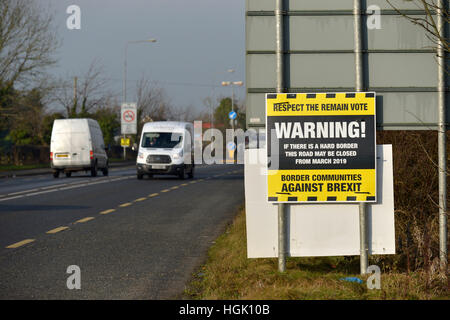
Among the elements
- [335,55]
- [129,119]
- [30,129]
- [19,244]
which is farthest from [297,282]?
[129,119]

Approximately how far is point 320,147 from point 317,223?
765 millimetres

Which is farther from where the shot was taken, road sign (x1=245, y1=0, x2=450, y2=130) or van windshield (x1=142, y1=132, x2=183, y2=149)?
van windshield (x1=142, y1=132, x2=183, y2=149)

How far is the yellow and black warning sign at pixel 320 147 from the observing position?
7238 mm

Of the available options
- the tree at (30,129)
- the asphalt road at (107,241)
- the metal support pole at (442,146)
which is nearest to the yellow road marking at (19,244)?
the asphalt road at (107,241)

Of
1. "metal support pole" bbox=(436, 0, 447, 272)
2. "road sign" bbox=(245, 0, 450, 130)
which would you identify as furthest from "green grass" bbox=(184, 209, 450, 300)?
"road sign" bbox=(245, 0, 450, 130)

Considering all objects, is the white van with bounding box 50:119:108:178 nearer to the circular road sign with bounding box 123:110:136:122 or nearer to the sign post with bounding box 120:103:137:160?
the sign post with bounding box 120:103:137:160

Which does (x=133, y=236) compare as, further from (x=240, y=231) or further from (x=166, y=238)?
(x=240, y=231)

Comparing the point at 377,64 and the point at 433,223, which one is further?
the point at 433,223

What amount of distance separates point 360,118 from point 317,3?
1.28 metres

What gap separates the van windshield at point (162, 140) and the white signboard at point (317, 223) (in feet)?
77.4

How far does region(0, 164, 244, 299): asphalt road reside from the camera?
24.5 ft

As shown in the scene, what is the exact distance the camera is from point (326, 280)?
22.4 ft
